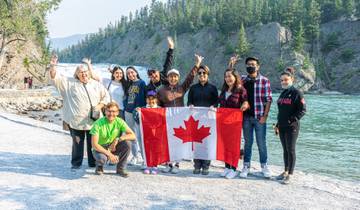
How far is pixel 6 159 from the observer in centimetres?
888

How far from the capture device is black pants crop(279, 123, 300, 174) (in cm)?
720

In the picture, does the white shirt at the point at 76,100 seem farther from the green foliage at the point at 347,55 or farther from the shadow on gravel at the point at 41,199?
the green foliage at the point at 347,55

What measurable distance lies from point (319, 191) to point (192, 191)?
2.40m

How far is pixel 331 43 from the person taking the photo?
96750mm

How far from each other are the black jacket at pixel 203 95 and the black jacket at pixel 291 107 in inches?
55.4

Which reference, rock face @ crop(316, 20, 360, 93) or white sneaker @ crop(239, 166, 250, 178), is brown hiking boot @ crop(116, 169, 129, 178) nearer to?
white sneaker @ crop(239, 166, 250, 178)

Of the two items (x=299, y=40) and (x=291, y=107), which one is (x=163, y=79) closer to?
(x=291, y=107)

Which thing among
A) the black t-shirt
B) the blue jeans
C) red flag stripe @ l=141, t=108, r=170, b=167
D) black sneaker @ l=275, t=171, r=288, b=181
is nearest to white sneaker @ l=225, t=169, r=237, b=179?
the blue jeans

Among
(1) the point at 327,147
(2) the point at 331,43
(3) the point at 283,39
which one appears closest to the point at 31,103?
(1) the point at 327,147

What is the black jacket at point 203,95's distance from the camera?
783cm

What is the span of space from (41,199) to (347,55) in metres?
96.1

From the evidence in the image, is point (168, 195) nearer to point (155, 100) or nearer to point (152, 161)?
point (152, 161)

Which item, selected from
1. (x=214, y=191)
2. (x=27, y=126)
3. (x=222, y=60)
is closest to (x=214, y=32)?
(x=222, y=60)

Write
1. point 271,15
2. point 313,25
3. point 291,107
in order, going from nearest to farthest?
point 291,107 < point 313,25 < point 271,15
